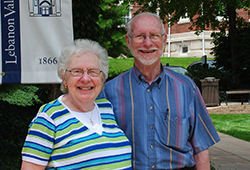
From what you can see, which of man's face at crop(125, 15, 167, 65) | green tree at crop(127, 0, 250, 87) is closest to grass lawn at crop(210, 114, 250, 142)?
green tree at crop(127, 0, 250, 87)

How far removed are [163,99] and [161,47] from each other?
1.39 ft

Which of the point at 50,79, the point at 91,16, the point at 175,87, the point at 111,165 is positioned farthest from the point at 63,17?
the point at 111,165

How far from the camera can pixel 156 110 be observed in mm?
2453

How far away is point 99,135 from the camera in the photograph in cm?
222

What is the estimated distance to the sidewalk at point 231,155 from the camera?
5617 mm

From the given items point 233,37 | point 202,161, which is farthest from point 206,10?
point 202,161

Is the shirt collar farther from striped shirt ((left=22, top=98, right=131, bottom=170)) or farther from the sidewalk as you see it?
the sidewalk

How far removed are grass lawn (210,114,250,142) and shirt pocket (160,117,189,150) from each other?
5.93 m

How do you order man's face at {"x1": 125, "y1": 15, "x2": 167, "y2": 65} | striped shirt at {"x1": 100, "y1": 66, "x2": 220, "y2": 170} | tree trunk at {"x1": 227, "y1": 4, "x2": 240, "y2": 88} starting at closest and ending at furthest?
1. striped shirt at {"x1": 100, "y1": 66, "x2": 220, "y2": 170}
2. man's face at {"x1": 125, "y1": 15, "x2": 167, "y2": 65}
3. tree trunk at {"x1": 227, "y1": 4, "x2": 240, "y2": 88}

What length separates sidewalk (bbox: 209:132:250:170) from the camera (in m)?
5.62

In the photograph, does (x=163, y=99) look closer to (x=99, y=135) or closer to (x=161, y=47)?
(x=161, y=47)

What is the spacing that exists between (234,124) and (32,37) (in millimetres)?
7686

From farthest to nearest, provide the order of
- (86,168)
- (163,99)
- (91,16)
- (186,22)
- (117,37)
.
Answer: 1. (186,22)
2. (117,37)
3. (91,16)
4. (163,99)
5. (86,168)

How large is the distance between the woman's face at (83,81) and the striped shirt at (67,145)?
137 mm
